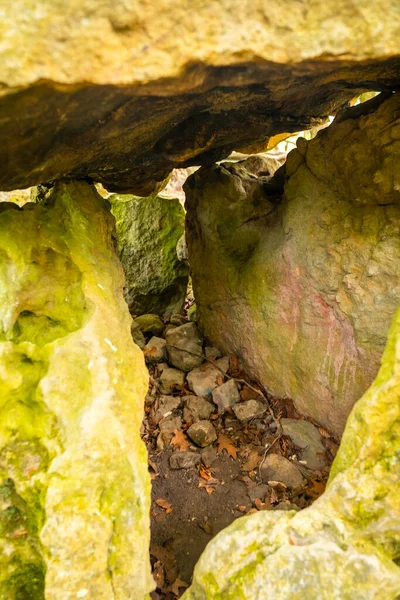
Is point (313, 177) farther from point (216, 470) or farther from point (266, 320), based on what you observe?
point (216, 470)

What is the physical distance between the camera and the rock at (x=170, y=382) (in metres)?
4.75

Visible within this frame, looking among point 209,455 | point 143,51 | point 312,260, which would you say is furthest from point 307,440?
point 143,51

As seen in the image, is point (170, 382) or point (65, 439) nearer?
point (65, 439)

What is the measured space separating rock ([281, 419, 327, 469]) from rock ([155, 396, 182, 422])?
116 cm

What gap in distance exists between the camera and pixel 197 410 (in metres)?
4.29

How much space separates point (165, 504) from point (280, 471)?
103cm

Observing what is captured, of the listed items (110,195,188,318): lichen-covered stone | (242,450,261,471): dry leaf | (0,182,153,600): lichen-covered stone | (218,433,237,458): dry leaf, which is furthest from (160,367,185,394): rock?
(0,182,153,600): lichen-covered stone

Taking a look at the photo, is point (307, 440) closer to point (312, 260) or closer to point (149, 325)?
point (312, 260)

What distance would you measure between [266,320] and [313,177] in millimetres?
1512

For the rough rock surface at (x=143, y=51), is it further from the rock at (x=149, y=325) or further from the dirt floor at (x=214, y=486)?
the rock at (x=149, y=325)

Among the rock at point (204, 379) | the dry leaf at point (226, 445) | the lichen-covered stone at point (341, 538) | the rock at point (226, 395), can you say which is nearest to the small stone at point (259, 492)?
the dry leaf at point (226, 445)

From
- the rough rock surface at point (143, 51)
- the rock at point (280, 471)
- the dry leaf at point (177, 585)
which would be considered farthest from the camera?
the rock at point (280, 471)

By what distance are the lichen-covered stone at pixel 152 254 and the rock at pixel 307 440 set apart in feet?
9.75

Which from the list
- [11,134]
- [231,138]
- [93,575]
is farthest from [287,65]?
[93,575]
